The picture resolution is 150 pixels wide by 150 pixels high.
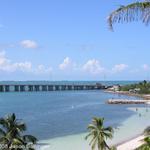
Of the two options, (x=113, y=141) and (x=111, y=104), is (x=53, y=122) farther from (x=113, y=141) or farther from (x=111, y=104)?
(x=111, y=104)

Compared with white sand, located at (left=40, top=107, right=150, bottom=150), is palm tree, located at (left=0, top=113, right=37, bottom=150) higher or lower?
higher

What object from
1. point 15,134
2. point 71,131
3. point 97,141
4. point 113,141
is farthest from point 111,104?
point 15,134

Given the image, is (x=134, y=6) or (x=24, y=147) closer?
(x=134, y=6)

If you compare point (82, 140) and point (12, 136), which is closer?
point (12, 136)

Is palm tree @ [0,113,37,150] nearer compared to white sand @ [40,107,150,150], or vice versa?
palm tree @ [0,113,37,150]

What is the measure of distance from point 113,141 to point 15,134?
47.0 m

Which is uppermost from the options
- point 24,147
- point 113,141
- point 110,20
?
point 110,20

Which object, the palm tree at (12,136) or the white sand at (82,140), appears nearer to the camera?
the palm tree at (12,136)

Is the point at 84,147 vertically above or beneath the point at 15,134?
beneath

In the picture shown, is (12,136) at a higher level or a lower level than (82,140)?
higher

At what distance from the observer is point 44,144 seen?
6950cm

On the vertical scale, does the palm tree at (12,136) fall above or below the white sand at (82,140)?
above

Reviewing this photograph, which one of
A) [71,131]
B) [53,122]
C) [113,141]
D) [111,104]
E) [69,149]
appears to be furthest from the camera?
[111,104]

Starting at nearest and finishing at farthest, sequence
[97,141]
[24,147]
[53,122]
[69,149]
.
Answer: [24,147] < [97,141] < [69,149] < [53,122]
